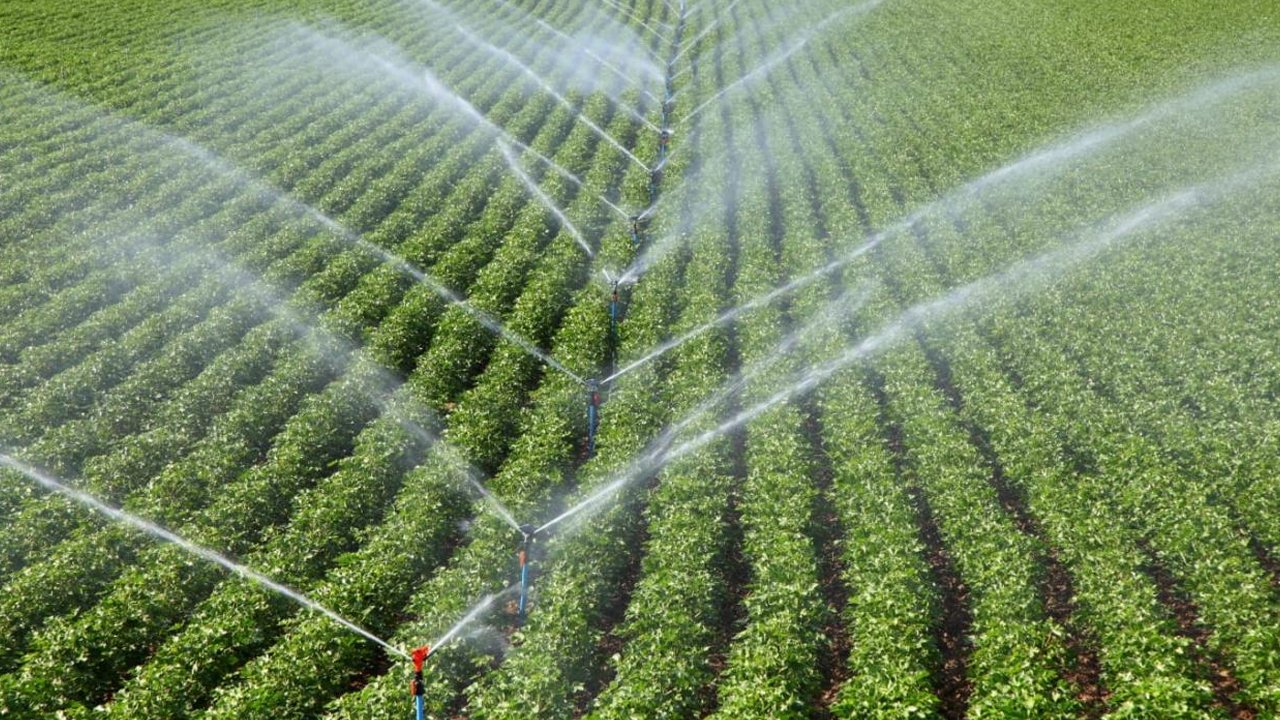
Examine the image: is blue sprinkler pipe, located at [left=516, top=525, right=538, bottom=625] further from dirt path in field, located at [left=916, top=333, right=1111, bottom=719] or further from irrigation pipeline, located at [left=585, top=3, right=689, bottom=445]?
dirt path in field, located at [left=916, top=333, right=1111, bottom=719]

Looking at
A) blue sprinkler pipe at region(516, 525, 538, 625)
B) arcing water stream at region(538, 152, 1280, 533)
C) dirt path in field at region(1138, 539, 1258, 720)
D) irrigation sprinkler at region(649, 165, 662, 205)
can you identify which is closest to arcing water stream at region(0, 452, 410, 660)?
blue sprinkler pipe at region(516, 525, 538, 625)

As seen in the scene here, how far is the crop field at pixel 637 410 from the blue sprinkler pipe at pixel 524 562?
0.07m

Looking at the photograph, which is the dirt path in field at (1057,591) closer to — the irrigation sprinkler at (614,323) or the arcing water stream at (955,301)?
the arcing water stream at (955,301)

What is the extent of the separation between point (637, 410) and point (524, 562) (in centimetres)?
539

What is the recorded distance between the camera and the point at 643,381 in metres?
17.8

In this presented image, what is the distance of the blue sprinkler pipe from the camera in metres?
12.1

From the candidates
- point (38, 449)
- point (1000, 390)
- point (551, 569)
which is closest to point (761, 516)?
point (551, 569)

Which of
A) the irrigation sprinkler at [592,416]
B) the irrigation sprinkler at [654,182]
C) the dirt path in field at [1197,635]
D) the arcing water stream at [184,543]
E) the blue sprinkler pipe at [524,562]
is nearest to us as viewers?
the dirt path in field at [1197,635]

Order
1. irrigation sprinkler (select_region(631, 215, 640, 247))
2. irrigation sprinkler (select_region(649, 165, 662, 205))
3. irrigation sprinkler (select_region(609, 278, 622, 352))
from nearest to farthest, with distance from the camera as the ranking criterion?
irrigation sprinkler (select_region(609, 278, 622, 352)) → irrigation sprinkler (select_region(631, 215, 640, 247)) → irrigation sprinkler (select_region(649, 165, 662, 205))

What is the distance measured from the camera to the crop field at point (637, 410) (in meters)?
11.1

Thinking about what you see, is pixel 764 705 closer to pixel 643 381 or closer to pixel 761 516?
pixel 761 516

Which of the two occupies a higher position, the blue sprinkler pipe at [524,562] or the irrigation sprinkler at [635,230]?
the blue sprinkler pipe at [524,562]

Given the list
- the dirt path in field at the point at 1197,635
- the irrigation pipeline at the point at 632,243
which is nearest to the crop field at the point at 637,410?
the dirt path in field at the point at 1197,635

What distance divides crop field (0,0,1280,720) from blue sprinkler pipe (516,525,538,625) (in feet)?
0.23
